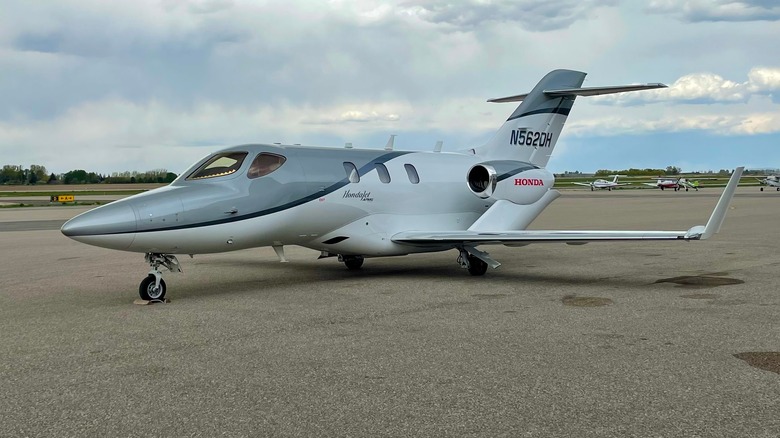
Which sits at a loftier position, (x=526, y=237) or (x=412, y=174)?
(x=412, y=174)

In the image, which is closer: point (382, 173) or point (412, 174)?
point (382, 173)

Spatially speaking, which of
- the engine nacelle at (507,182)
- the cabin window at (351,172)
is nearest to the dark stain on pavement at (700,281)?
the engine nacelle at (507,182)

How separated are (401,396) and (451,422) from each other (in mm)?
667

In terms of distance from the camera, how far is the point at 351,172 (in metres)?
12.5

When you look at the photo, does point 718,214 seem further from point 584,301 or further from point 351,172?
point 351,172

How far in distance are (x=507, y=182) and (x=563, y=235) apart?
126 inches

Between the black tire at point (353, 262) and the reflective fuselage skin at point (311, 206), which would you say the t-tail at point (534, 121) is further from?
the black tire at point (353, 262)

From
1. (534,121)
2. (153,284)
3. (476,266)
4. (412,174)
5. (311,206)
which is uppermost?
(534,121)

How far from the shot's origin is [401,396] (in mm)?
5316

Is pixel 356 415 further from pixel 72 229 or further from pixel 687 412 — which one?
pixel 72 229

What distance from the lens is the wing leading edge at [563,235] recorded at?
1000cm

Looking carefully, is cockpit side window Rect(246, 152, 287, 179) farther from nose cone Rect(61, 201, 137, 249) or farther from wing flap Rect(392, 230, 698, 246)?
wing flap Rect(392, 230, 698, 246)

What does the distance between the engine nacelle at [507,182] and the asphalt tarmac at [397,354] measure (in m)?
2.01

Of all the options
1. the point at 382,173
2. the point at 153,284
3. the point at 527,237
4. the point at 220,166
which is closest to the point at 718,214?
the point at 527,237
